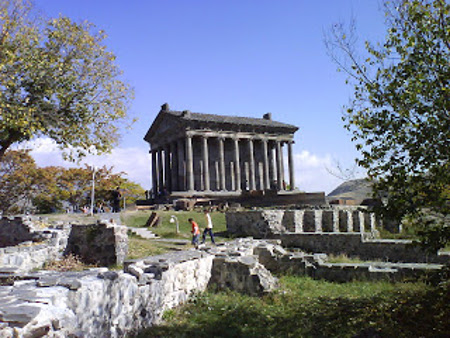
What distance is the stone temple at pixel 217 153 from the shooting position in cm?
5247

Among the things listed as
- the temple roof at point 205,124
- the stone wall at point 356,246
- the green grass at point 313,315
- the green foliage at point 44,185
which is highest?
the temple roof at point 205,124

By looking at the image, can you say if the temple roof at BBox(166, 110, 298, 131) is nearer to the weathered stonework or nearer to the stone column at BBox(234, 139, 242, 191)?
the stone column at BBox(234, 139, 242, 191)

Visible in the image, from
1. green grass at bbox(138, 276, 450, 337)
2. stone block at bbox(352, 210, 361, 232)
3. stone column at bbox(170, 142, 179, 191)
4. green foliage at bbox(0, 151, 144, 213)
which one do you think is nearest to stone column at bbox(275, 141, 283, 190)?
stone column at bbox(170, 142, 179, 191)

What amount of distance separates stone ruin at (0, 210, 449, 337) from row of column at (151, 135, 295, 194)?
33277mm

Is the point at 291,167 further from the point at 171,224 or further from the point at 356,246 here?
the point at 356,246

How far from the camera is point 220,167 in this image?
55.8m

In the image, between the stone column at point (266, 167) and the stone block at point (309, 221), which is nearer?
the stone block at point (309, 221)

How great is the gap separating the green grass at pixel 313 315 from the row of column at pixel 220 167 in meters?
41.4

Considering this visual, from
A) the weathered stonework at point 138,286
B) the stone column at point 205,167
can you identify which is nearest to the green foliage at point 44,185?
the stone column at point 205,167

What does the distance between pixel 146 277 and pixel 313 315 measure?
11.7 ft

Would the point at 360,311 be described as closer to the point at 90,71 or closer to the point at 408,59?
the point at 408,59

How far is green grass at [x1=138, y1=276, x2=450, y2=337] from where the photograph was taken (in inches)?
294

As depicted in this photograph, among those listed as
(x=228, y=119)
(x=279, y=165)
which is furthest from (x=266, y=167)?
(x=228, y=119)

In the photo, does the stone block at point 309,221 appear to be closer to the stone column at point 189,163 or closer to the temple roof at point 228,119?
the stone column at point 189,163
